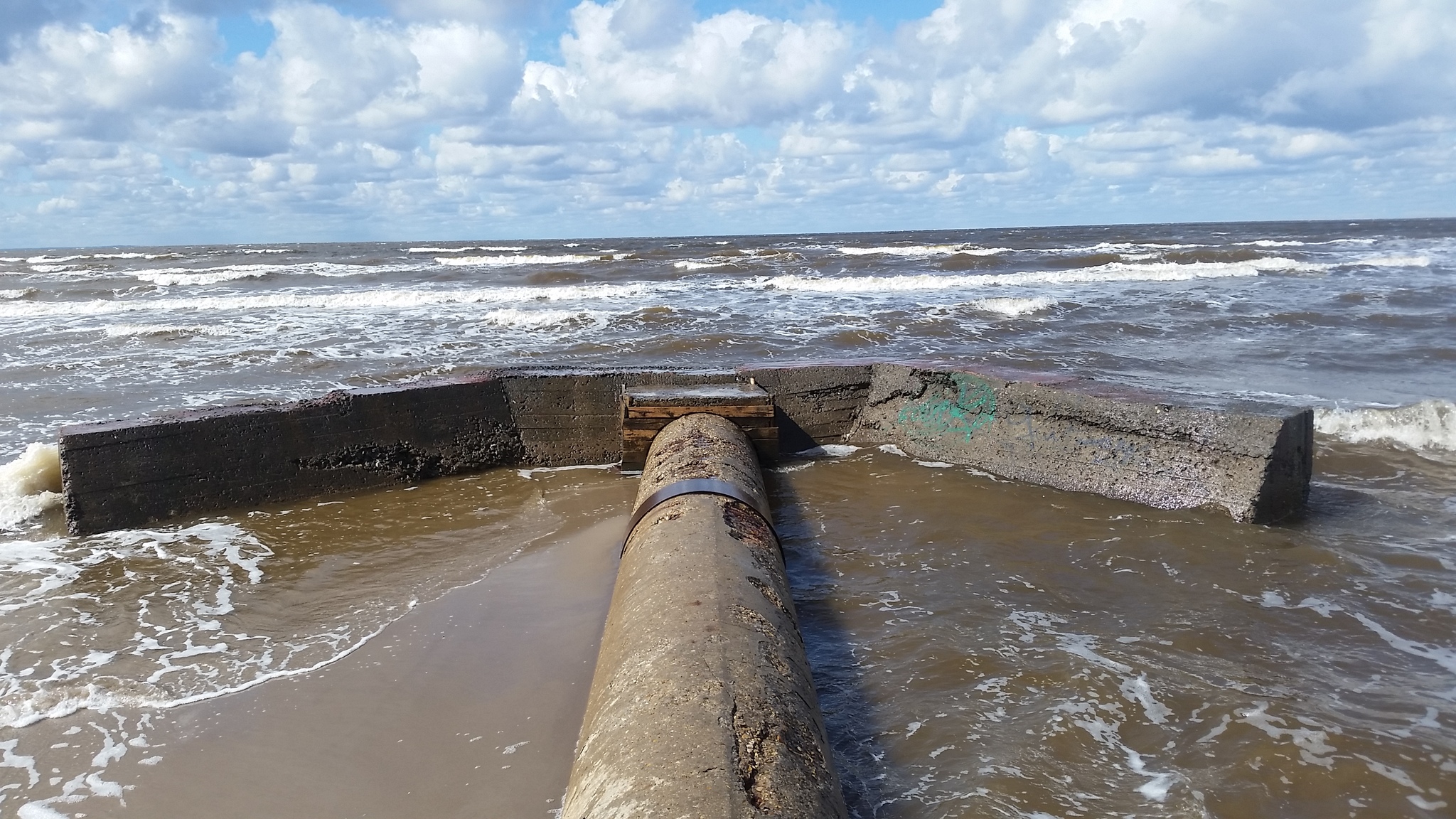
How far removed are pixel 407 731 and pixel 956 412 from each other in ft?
13.2

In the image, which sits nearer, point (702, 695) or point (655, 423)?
point (702, 695)

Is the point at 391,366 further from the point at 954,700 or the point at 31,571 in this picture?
the point at 954,700

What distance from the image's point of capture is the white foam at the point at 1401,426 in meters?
6.44

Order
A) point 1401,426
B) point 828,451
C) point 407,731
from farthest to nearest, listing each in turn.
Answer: point 1401,426 → point 828,451 → point 407,731

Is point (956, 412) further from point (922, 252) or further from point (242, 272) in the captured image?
point (242, 272)

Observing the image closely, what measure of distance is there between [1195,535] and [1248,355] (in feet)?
25.1

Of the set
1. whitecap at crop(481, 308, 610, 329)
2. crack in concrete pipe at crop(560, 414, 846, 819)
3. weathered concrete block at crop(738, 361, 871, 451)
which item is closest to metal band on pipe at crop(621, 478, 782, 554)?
crack in concrete pipe at crop(560, 414, 846, 819)

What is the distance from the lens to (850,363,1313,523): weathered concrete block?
4504mm

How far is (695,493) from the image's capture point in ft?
12.1

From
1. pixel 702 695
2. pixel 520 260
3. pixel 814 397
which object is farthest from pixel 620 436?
pixel 520 260

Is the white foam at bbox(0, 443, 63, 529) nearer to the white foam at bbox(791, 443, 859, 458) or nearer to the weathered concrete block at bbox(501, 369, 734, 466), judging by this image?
the weathered concrete block at bbox(501, 369, 734, 466)

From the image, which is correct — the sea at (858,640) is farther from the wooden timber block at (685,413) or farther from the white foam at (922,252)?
the white foam at (922,252)

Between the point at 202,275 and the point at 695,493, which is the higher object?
the point at 202,275

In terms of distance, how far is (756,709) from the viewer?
214cm
